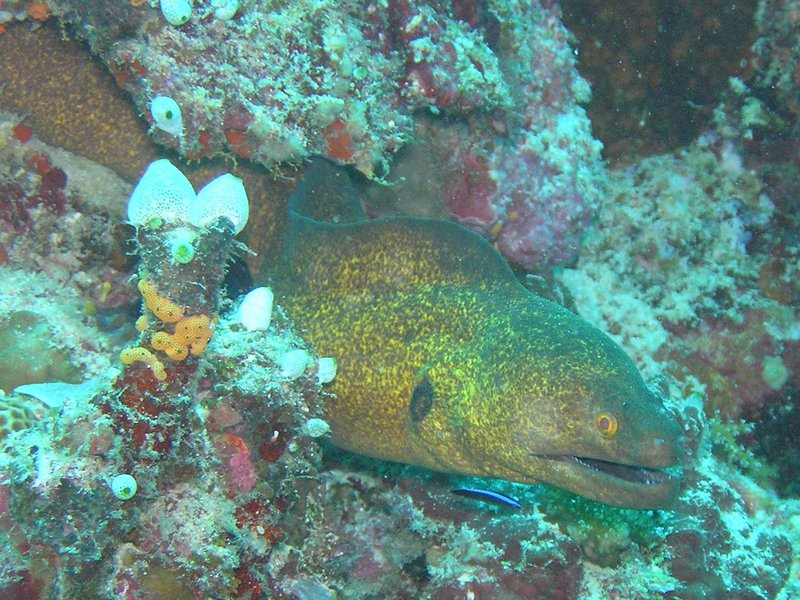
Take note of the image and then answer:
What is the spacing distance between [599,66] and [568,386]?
135 inches

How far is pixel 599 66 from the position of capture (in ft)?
16.3

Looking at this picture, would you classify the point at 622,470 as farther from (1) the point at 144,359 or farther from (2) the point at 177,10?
(2) the point at 177,10

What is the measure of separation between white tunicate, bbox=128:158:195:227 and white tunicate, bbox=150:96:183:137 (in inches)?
30.0

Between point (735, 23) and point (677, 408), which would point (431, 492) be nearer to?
point (677, 408)

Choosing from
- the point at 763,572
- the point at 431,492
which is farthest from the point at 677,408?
the point at 431,492

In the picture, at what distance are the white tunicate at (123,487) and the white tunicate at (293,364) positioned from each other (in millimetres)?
807

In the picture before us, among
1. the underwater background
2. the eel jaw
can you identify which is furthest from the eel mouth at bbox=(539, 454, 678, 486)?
the underwater background

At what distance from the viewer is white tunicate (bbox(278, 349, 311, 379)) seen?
279cm

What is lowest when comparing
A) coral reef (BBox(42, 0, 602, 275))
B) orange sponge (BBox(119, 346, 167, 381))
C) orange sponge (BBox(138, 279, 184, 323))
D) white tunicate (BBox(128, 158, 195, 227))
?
orange sponge (BBox(119, 346, 167, 381))

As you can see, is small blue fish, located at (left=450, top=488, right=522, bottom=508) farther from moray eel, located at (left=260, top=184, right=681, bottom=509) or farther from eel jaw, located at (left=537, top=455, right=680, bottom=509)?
eel jaw, located at (left=537, top=455, right=680, bottom=509)

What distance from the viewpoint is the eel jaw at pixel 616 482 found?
2.59 meters

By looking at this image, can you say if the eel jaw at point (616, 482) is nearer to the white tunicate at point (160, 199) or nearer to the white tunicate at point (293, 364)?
the white tunicate at point (293, 364)

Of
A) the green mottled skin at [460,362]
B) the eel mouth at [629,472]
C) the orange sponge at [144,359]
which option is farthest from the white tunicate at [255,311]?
the eel mouth at [629,472]

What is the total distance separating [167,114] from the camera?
3.22m
